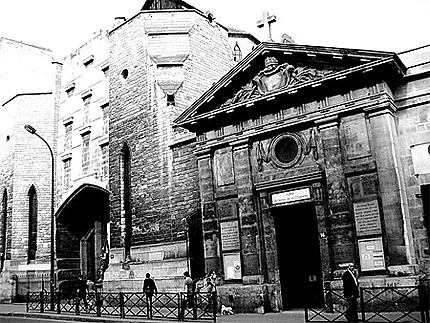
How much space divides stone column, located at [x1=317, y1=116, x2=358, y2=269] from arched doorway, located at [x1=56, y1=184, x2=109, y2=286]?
15963 millimetres

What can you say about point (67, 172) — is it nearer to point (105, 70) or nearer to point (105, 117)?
point (105, 117)

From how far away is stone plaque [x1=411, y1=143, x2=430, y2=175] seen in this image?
561 inches

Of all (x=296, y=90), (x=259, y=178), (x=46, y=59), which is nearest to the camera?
(x=296, y=90)

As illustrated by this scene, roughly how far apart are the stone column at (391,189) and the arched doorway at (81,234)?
17.5 m

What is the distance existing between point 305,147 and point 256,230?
330cm

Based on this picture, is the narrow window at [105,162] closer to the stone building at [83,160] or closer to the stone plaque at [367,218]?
the stone building at [83,160]

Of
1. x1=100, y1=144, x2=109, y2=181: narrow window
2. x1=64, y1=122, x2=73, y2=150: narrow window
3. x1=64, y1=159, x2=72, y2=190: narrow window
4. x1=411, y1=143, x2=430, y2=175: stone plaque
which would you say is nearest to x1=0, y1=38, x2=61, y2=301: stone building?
x1=64, y1=122, x2=73, y2=150: narrow window

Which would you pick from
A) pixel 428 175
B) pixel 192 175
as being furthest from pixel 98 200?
pixel 428 175

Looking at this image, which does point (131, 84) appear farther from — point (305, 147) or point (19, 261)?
point (19, 261)

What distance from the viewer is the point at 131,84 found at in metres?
23.5

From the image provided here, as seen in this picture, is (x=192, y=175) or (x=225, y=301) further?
(x=192, y=175)

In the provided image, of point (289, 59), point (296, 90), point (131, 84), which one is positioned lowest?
point (296, 90)

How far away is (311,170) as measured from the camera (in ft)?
51.1

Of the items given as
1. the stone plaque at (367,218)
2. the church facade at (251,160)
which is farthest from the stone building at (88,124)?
the stone plaque at (367,218)
